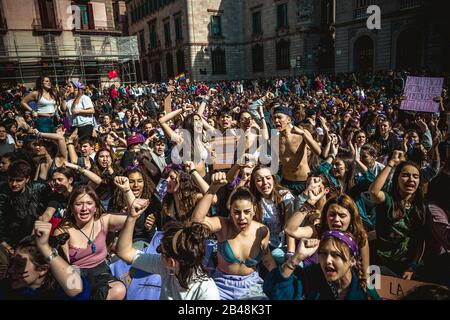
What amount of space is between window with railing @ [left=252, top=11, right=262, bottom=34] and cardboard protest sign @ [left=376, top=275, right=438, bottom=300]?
3346cm

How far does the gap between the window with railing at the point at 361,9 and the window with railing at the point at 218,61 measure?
52.6ft

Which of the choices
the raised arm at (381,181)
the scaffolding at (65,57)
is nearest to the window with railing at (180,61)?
the scaffolding at (65,57)

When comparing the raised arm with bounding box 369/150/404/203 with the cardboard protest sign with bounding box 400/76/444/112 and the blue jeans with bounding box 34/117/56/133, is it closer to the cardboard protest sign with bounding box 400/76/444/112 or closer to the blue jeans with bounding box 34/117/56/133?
the cardboard protest sign with bounding box 400/76/444/112

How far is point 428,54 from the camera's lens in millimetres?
18812

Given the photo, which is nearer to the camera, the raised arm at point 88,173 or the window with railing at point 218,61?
the raised arm at point 88,173

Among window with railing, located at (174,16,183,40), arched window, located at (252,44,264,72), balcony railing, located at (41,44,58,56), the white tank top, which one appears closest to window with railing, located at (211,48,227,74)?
arched window, located at (252,44,264,72)

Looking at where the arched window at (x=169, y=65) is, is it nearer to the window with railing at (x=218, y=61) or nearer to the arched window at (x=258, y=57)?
the window with railing at (x=218, y=61)

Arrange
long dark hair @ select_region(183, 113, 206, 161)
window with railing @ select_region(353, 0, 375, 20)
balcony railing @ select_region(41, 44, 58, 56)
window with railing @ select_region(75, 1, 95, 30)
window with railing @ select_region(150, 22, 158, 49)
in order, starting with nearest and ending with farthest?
long dark hair @ select_region(183, 113, 206, 161) < balcony railing @ select_region(41, 44, 58, 56) < window with railing @ select_region(353, 0, 375, 20) < window with railing @ select_region(75, 1, 95, 30) < window with railing @ select_region(150, 22, 158, 49)

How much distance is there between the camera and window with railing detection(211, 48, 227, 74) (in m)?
34.2

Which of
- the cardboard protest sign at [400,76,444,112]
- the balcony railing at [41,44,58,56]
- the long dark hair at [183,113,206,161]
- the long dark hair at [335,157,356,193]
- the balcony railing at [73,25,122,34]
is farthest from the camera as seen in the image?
the balcony railing at [73,25,122,34]

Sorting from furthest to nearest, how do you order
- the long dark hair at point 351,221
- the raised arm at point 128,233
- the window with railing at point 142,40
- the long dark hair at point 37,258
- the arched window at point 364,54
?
1. the window with railing at point 142,40
2. the arched window at point 364,54
3. the long dark hair at point 351,221
4. the raised arm at point 128,233
5. the long dark hair at point 37,258

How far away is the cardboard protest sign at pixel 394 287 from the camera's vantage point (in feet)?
8.47
